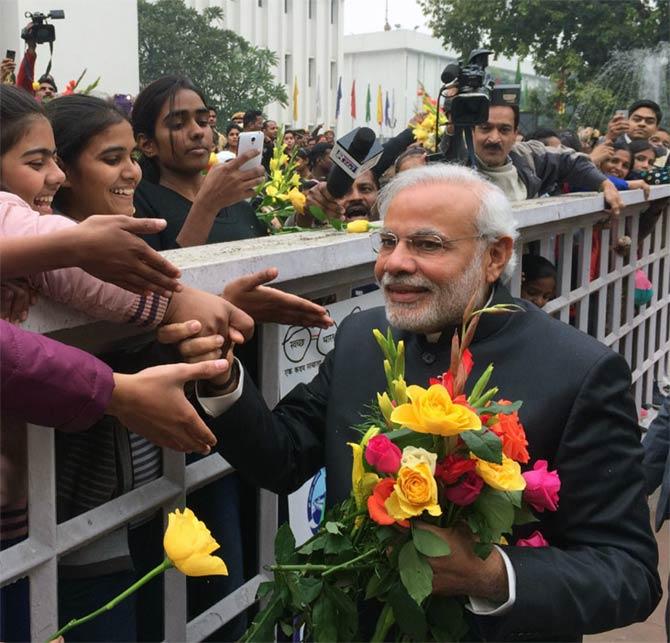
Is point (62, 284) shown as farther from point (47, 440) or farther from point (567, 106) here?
point (567, 106)

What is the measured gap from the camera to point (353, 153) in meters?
2.93

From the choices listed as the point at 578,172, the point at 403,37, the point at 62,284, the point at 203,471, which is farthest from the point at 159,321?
the point at 403,37

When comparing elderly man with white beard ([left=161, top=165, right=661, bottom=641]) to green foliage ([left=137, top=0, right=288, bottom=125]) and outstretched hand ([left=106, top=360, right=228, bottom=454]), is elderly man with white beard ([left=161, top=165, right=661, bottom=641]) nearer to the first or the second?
outstretched hand ([left=106, top=360, right=228, bottom=454])

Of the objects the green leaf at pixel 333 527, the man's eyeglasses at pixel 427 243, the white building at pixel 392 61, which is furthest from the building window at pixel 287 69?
the green leaf at pixel 333 527

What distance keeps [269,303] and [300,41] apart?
38917mm

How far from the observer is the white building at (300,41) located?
3475 centimetres

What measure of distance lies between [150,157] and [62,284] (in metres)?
1.79

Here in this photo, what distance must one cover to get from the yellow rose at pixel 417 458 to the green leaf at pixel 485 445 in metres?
0.06

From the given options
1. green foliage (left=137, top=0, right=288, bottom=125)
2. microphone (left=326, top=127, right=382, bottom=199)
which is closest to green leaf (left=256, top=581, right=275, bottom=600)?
microphone (left=326, top=127, right=382, bottom=199)

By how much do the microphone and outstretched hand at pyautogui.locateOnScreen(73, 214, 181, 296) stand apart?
4.63ft

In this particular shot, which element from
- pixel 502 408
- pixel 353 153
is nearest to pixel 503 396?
pixel 502 408

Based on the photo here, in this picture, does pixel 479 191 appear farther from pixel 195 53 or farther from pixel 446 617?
pixel 195 53

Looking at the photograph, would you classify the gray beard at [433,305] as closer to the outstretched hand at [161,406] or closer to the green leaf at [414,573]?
the outstretched hand at [161,406]

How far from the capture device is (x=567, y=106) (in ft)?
117
